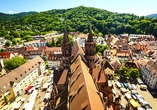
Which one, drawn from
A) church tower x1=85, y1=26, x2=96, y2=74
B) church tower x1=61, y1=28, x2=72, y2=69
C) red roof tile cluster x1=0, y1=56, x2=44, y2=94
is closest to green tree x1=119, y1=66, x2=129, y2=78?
church tower x1=85, y1=26, x2=96, y2=74

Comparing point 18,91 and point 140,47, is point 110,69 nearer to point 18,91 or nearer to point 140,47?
point 18,91

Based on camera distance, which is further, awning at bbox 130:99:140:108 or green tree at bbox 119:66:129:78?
green tree at bbox 119:66:129:78

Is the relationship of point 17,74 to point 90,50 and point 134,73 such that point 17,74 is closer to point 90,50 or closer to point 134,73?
point 90,50

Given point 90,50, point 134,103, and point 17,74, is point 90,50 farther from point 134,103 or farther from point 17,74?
point 17,74

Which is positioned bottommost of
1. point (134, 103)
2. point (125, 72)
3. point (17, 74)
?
A: point (134, 103)

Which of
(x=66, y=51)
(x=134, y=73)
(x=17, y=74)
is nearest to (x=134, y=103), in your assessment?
(x=134, y=73)

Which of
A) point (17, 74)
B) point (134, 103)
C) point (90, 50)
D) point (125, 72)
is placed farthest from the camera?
point (125, 72)

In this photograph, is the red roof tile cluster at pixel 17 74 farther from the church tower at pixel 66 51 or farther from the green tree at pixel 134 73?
the green tree at pixel 134 73

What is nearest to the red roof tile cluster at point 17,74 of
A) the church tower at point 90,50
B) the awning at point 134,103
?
the church tower at point 90,50

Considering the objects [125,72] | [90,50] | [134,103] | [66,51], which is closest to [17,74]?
[66,51]

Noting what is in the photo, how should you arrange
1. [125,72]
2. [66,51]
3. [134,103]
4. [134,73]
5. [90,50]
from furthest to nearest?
1. [125,72]
2. [134,73]
3. [134,103]
4. [66,51]
5. [90,50]

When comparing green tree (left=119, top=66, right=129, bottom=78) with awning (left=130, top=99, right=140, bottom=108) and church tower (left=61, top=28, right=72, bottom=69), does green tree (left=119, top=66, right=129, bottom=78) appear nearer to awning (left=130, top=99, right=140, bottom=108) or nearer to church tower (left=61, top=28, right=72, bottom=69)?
awning (left=130, top=99, right=140, bottom=108)

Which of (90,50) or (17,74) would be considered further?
(17,74)

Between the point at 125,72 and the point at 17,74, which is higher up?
the point at 17,74
